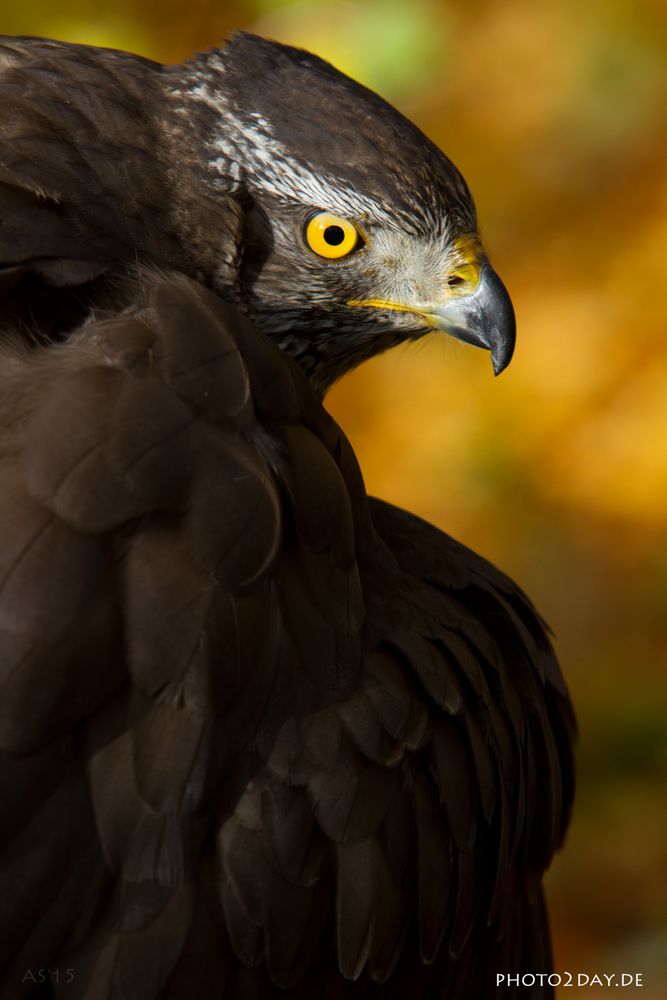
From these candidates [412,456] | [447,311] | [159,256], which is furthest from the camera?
[412,456]

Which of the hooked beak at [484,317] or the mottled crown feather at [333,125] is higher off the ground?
the mottled crown feather at [333,125]

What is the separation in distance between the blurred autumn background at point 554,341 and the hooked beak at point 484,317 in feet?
Answer: 8.31

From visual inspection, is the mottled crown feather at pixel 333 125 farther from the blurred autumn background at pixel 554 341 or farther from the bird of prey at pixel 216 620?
the blurred autumn background at pixel 554 341

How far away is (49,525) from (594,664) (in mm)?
3850

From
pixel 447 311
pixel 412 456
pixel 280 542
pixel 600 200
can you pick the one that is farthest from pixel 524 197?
pixel 280 542

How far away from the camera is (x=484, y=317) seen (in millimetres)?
2457

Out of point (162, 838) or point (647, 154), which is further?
point (647, 154)

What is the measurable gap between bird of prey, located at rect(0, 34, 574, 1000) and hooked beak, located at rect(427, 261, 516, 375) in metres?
0.21

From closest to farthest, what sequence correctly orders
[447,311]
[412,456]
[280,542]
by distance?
[280,542] → [447,311] → [412,456]

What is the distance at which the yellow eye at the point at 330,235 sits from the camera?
2.34 meters

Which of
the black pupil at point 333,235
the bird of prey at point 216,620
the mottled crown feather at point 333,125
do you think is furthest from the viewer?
the black pupil at point 333,235

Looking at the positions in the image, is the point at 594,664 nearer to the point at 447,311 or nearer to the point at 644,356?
the point at 644,356

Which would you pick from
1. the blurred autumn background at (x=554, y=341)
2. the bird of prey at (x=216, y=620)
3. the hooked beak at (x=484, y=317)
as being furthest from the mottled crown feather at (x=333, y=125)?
the blurred autumn background at (x=554, y=341)

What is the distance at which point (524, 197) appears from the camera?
585cm
